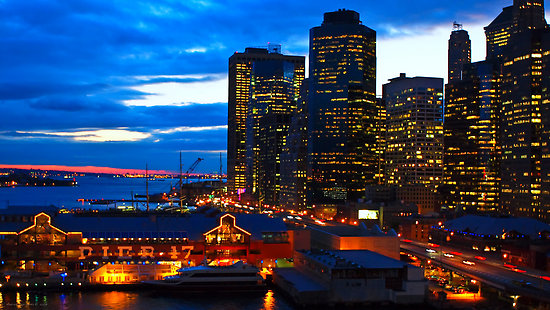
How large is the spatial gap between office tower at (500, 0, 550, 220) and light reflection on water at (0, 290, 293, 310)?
106 meters

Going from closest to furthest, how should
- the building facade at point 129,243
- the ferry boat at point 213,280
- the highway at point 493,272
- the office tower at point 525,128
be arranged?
the highway at point 493,272 < the ferry boat at point 213,280 < the building facade at point 129,243 < the office tower at point 525,128

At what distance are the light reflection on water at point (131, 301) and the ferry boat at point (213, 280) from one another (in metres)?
1.25

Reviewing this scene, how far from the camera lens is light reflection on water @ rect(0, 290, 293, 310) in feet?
198

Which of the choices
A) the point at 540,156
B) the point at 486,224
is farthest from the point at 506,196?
the point at 486,224

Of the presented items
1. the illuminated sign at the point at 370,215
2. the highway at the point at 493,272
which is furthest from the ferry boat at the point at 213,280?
the illuminated sign at the point at 370,215

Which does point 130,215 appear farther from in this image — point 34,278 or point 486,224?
point 486,224

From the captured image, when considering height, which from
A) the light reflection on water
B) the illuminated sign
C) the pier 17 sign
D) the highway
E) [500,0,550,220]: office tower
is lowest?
the light reflection on water

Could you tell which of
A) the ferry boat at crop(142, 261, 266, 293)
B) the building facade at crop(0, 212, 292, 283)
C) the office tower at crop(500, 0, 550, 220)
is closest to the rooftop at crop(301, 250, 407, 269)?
the ferry boat at crop(142, 261, 266, 293)

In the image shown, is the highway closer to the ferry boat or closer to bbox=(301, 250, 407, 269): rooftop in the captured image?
bbox=(301, 250, 407, 269): rooftop

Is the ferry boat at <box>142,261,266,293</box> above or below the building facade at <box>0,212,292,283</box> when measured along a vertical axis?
below

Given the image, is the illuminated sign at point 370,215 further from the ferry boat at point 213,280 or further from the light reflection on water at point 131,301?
the light reflection on water at point 131,301

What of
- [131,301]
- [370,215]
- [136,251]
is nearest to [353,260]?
[131,301]

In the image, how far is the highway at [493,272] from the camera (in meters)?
62.3

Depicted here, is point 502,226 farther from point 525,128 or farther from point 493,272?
point 525,128
